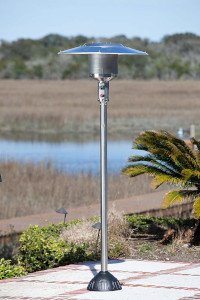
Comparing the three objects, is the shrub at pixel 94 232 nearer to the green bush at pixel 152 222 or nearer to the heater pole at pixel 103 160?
the green bush at pixel 152 222

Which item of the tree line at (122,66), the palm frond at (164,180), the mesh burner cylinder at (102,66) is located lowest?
the palm frond at (164,180)

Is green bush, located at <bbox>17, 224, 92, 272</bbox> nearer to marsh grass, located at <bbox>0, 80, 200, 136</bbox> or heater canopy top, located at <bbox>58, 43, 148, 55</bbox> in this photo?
heater canopy top, located at <bbox>58, 43, 148, 55</bbox>

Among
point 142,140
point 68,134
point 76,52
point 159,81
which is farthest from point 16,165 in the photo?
point 159,81

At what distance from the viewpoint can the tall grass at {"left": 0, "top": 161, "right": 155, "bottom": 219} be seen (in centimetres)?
1598

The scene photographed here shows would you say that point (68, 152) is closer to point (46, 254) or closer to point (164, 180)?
point (164, 180)

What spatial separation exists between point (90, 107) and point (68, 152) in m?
18.9

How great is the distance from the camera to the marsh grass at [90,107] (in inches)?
1620

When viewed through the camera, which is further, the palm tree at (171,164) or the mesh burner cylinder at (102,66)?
the palm tree at (171,164)

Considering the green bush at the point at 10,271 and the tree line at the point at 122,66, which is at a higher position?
the tree line at the point at 122,66

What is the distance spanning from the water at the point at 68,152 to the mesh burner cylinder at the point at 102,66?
1587 cm

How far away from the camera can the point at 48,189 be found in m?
17.8

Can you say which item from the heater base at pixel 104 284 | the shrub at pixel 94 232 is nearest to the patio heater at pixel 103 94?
the heater base at pixel 104 284

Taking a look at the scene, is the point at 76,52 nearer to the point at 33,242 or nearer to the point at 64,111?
the point at 33,242

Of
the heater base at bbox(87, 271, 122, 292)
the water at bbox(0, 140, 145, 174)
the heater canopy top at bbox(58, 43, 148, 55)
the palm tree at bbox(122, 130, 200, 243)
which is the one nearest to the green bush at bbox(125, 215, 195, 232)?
the palm tree at bbox(122, 130, 200, 243)
